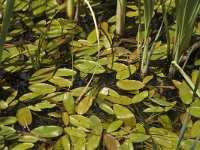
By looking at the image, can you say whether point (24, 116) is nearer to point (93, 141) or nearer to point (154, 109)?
point (93, 141)

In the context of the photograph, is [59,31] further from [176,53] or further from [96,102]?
[176,53]

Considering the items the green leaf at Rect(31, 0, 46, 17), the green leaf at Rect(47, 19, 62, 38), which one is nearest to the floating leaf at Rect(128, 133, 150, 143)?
Result: the green leaf at Rect(47, 19, 62, 38)

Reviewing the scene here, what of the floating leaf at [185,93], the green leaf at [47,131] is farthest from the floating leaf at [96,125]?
the floating leaf at [185,93]

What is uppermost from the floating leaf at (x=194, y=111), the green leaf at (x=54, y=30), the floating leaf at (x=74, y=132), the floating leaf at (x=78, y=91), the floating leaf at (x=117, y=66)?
the green leaf at (x=54, y=30)

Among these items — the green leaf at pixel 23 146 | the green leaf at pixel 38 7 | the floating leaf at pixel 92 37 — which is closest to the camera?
the green leaf at pixel 23 146

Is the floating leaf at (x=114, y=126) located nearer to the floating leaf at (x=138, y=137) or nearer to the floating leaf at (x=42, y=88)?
the floating leaf at (x=138, y=137)

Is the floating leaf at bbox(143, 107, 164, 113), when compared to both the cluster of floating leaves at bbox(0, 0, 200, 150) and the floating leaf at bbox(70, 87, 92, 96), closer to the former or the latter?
the cluster of floating leaves at bbox(0, 0, 200, 150)

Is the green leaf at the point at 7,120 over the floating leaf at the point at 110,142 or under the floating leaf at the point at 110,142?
over
